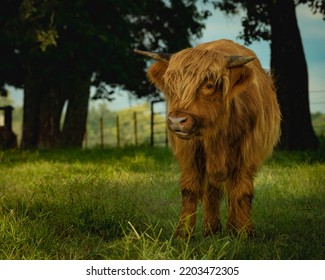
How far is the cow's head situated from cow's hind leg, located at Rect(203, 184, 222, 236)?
3.52ft

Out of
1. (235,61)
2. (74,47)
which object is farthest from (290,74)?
(235,61)

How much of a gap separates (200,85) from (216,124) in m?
0.37

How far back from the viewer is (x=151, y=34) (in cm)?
2206

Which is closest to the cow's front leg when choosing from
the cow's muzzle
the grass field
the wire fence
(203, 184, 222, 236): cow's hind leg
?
the grass field

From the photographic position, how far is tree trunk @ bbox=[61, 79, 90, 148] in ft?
70.4

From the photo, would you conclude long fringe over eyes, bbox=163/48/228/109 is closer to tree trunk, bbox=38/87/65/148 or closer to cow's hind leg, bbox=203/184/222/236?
cow's hind leg, bbox=203/184/222/236

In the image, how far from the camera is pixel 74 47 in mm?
18250

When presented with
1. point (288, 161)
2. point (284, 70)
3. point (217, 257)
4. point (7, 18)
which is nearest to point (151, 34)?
point (7, 18)

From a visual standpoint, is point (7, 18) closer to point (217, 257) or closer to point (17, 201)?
point (17, 201)

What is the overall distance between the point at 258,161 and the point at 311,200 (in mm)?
2089

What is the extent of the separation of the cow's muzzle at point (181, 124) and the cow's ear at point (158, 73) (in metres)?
0.60

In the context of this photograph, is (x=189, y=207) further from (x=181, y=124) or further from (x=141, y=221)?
(x=181, y=124)

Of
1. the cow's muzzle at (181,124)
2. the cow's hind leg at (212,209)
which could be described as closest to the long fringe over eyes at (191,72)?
the cow's muzzle at (181,124)
